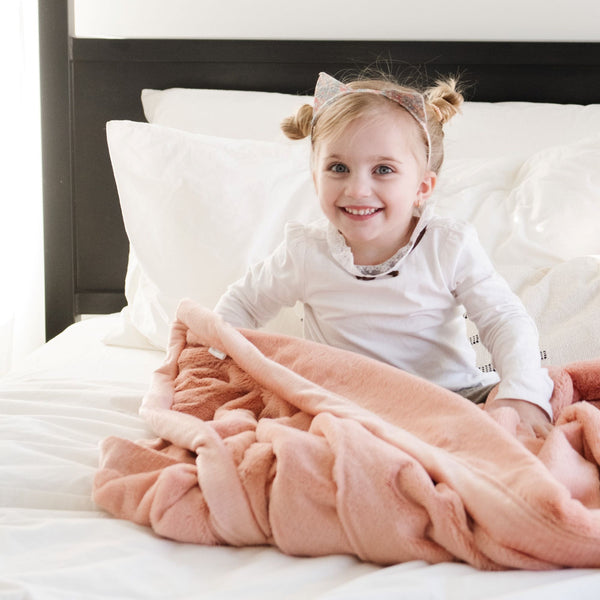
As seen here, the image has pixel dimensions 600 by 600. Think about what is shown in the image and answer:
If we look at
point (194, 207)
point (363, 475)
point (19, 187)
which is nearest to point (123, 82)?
point (19, 187)

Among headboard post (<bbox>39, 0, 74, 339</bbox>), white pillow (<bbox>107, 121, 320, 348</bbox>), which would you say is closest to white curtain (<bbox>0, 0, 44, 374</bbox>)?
headboard post (<bbox>39, 0, 74, 339</bbox>)

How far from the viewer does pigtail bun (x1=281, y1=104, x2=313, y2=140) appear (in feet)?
4.84

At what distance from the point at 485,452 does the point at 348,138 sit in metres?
0.59

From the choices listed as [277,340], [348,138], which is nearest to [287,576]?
[277,340]

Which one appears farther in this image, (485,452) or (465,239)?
(465,239)

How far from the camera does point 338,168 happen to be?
53.6 inches

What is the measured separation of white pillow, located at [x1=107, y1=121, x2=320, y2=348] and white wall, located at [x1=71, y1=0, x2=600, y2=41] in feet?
1.75

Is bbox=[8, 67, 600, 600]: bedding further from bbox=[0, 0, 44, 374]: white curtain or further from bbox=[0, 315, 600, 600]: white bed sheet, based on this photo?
bbox=[0, 0, 44, 374]: white curtain

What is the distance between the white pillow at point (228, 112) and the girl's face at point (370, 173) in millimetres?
715

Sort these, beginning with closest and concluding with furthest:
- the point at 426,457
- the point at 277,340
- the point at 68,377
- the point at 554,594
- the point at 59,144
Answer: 1. the point at 554,594
2. the point at 426,457
3. the point at 277,340
4. the point at 68,377
5. the point at 59,144

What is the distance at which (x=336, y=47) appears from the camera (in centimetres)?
219

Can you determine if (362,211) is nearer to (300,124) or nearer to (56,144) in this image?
(300,124)

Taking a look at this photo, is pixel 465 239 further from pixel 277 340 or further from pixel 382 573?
pixel 382 573

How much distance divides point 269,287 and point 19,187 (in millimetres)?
1186
